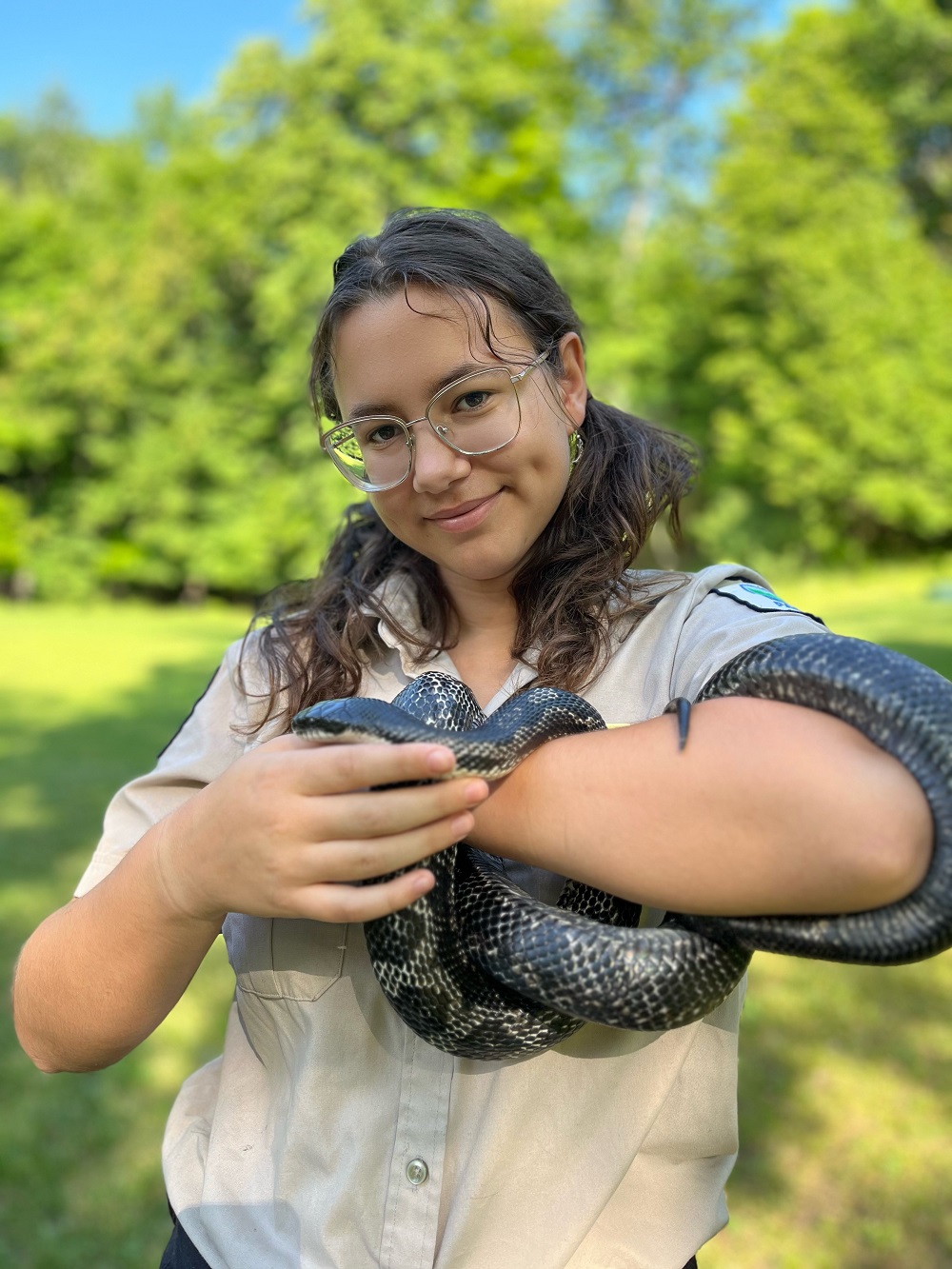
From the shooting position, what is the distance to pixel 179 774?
2.22 meters

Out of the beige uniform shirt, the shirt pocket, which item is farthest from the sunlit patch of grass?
the shirt pocket

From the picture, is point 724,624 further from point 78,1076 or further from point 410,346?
point 78,1076

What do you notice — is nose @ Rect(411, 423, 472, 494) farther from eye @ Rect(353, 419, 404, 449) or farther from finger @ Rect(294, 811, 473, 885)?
finger @ Rect(294, 811, 473, 885)

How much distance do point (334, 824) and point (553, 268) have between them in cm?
3528

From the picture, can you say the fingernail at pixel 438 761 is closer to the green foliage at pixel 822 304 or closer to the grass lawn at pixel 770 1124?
the grass lawn at pixel 770 1124

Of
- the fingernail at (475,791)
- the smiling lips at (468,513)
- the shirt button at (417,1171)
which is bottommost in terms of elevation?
the shirt button at (417,1171)

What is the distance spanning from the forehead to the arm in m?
0.72

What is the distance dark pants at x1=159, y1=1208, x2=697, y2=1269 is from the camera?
6.66 feet

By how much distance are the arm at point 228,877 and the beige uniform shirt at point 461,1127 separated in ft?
0.86

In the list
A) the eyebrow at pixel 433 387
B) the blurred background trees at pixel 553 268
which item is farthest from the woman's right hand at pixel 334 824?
the blurred background trees at pixel 553 268

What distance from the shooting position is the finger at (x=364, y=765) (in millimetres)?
1360

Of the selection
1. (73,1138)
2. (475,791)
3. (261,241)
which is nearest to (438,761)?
(475,791)

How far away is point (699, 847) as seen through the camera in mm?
1427

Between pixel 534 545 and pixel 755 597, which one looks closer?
pixel 755 597
